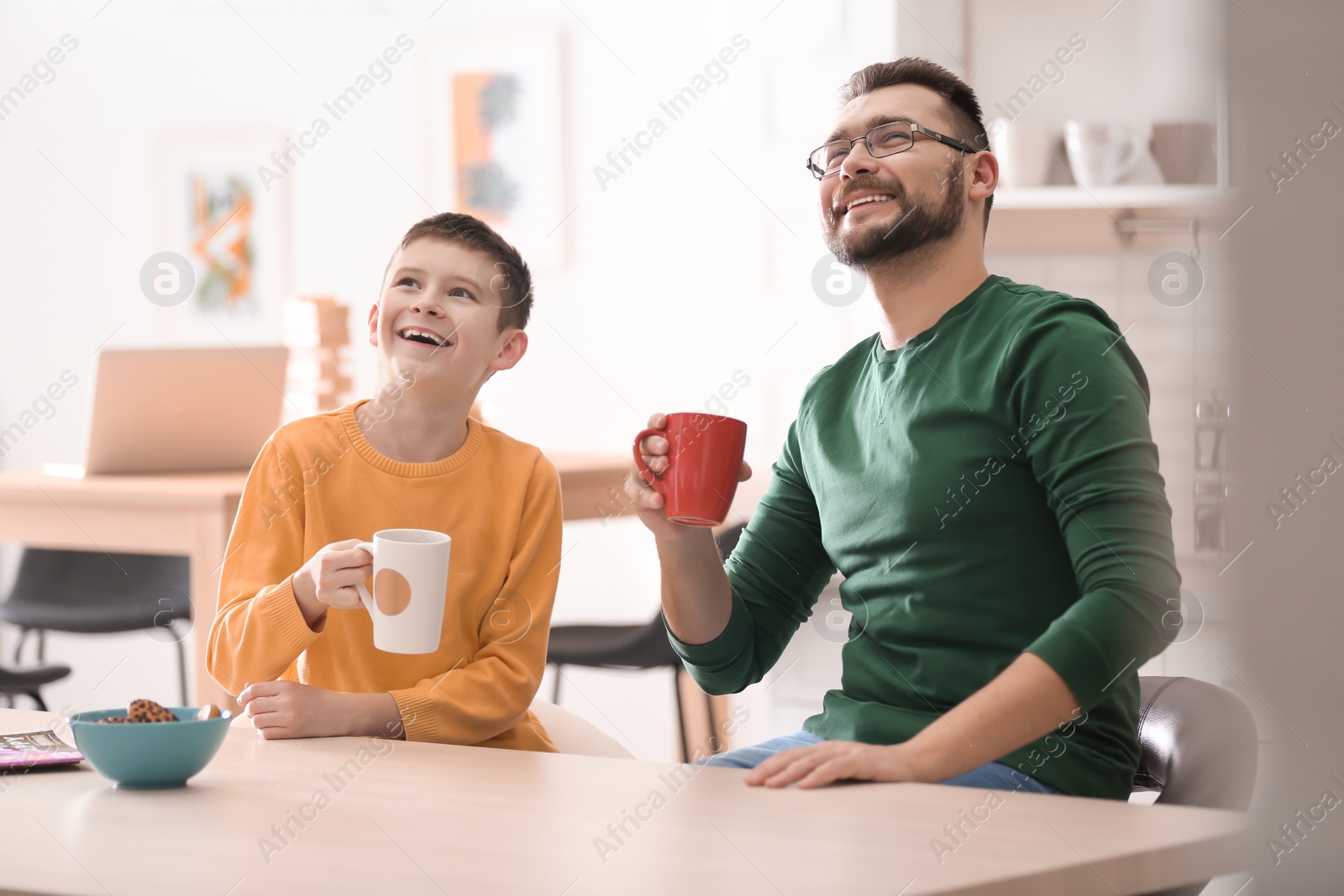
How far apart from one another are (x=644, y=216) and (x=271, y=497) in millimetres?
2682

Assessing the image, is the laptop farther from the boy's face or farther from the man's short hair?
the man's short hair

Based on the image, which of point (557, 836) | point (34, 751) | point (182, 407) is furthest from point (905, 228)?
point (182, 407)

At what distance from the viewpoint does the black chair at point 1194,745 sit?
3.82 ft

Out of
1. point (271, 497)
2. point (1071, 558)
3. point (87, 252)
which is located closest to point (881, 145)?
point (1071, 558)

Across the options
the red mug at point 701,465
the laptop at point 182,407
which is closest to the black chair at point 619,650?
the laptop at point 182,407

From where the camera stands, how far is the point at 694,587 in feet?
4.64

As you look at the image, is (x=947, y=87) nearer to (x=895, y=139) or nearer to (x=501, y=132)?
(x=895, y=139)

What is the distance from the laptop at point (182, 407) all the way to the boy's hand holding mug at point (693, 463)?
→ 1765 mm

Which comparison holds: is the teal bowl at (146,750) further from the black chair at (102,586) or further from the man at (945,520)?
the black chair at (102,586)

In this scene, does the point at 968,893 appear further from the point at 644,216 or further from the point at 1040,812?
the point at 644,216

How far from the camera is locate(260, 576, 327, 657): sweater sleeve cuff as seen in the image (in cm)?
127

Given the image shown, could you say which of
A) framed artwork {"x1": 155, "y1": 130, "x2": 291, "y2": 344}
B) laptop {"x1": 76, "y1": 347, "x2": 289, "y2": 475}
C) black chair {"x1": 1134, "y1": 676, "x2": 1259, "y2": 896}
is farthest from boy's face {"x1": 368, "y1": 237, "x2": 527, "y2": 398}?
framed artwork {"x1": 155, "y1": 130, "x2": 291, "y2": 344}

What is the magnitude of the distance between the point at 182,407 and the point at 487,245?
1428mm

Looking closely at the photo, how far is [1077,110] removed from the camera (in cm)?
283
